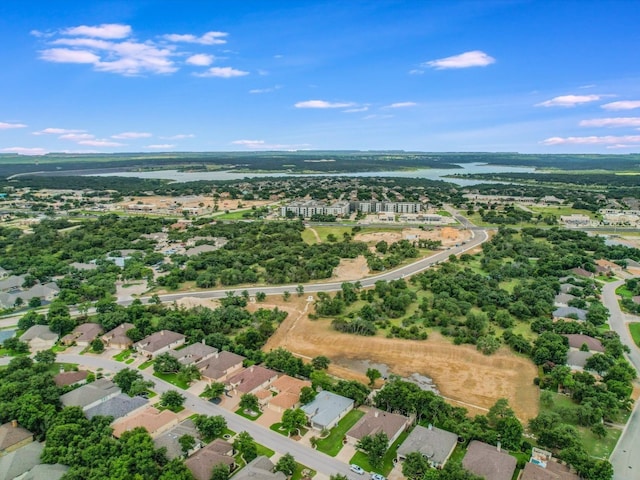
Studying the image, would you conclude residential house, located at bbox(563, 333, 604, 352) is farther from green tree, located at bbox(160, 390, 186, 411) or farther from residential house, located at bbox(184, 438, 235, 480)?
green tree, located at bbox(160, 390, 186, 411)

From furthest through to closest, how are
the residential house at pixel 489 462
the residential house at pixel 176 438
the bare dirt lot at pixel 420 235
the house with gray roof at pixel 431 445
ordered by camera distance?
1. the bare dirt lot at pixel 420 235
2. the residential house at pixel 176 438
3. the house with gray roof at pixel 431 445
4. the residential house at pixel 489 462

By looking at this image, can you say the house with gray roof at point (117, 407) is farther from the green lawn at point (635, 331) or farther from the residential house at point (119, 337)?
the green lawn at point (635, 331)

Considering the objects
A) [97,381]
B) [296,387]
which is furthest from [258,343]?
[97,381]

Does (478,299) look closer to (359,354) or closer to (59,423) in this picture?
(359,354)

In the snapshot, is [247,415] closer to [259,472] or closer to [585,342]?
[259,472]

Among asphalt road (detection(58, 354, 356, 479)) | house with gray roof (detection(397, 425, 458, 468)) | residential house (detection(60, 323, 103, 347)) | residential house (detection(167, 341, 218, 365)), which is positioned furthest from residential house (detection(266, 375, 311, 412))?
residential house (detection(60, 323, 103, 347))

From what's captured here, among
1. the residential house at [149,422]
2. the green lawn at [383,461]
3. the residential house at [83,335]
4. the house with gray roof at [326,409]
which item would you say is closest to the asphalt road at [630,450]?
the green lawn at [383,461]
